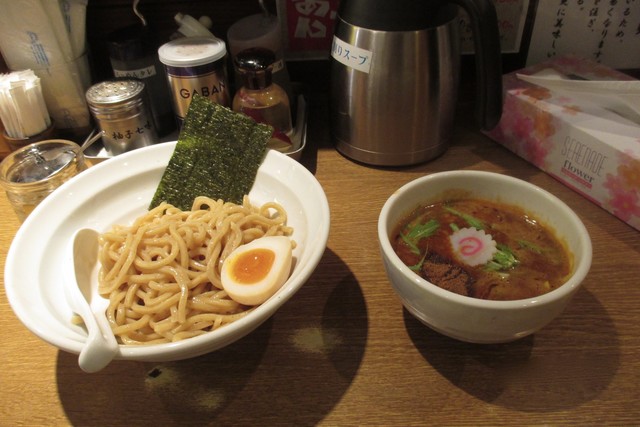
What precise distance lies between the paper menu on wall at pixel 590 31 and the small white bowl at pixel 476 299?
75cm

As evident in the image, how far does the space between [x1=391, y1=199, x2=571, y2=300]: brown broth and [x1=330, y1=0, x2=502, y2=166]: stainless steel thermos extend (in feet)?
1.08

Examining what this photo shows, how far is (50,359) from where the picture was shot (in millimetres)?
777

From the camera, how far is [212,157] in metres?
1.05

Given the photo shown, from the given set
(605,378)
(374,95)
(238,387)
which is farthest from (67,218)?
(605,378)

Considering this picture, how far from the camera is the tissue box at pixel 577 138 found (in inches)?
36.9

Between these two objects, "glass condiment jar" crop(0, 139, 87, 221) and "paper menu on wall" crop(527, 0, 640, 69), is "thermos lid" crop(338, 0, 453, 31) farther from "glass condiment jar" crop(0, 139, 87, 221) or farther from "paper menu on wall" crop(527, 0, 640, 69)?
"glass condiment jar" crop(0, 139, 87, 221)

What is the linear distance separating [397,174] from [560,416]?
0.64 meters

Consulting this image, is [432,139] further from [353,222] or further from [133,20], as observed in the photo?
[133,20]

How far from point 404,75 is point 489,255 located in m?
0.46

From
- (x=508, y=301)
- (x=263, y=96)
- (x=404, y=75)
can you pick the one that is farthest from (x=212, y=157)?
(x=508, y=301)

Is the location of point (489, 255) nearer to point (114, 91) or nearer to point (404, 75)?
point (404, 75)

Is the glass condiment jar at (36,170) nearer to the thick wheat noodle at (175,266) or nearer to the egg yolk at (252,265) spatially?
the thick wheat noodle at (175,266)

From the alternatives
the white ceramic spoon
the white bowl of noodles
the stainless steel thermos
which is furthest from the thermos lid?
the white ceramic spoon

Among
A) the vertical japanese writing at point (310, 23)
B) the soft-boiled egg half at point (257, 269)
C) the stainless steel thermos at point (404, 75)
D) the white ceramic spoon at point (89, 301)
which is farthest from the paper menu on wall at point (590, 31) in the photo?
the white ceramic spoon at point (89, 301)
